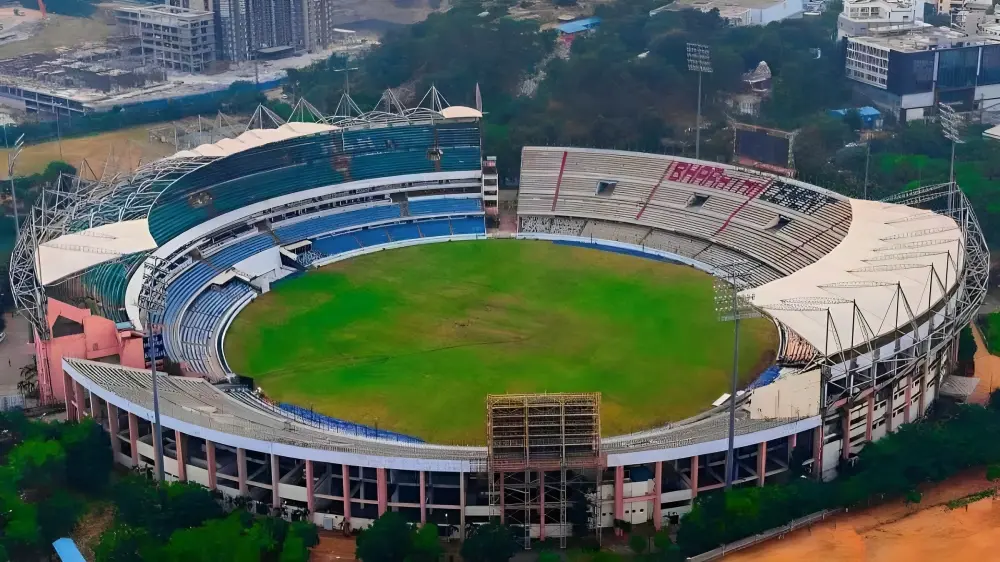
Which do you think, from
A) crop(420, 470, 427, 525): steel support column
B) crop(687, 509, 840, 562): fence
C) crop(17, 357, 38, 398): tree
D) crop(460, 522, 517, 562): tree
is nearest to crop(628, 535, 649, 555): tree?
crop(687, 509, 840, 562): fence

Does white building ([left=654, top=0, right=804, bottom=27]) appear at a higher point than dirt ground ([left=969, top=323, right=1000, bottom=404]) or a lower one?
higher

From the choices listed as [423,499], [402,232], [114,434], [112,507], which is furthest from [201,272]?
[423,499]

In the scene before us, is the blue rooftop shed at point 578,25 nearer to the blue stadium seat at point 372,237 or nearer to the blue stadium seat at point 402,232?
the blue stadium seat at point 402,232

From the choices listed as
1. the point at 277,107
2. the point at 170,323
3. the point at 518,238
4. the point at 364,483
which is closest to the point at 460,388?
the point at 364,483

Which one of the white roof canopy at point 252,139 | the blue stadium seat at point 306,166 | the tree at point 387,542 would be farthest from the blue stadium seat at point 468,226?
the tree at point 387,542

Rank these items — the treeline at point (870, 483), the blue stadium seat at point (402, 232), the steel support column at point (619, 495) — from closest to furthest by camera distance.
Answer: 1. the treeline at point (870, 483)
2. the steel support column at point (619, 495)
3. the blue stadium seat at point (402, 232)

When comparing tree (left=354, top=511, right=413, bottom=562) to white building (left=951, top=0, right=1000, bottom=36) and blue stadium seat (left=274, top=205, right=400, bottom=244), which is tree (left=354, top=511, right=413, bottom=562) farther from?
white building (left=951, top=0, right=1000, bottom=36)

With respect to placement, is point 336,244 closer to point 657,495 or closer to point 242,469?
point 242,469

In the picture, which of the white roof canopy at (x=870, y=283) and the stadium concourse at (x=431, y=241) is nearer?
the stadium concourse at (x=431, y=241)
